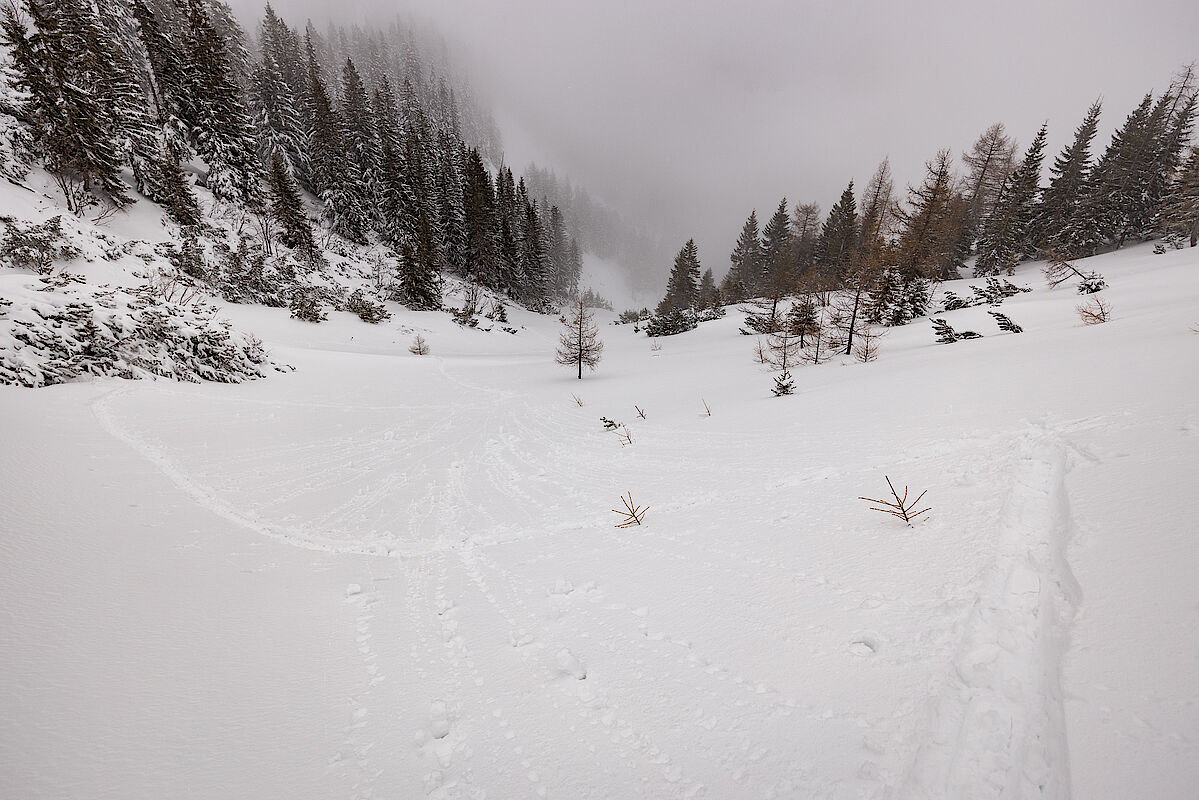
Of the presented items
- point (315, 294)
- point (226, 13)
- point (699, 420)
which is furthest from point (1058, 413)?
point (226, 13)

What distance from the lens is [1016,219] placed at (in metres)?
32.7

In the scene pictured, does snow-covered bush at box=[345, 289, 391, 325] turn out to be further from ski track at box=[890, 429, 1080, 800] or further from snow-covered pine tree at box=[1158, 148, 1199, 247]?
snow-covered pine tree at box=[1158, 148, 1199, 247]

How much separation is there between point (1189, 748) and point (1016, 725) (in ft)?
1.62

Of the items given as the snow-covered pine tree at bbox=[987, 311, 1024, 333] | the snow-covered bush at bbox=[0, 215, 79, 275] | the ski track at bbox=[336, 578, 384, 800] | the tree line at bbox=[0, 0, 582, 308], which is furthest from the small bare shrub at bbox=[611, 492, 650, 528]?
the tree line at bbox=[0, 0, 582, 308]

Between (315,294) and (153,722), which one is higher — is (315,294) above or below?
above

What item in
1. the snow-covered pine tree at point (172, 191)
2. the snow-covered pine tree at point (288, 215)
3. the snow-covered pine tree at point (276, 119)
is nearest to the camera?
the snow-covered pine tree at point (172, 191)

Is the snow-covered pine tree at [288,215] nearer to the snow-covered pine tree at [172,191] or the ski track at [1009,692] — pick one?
the snow-covered pine tree at [172,191]

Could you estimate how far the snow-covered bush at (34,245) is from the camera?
14961 millimetres

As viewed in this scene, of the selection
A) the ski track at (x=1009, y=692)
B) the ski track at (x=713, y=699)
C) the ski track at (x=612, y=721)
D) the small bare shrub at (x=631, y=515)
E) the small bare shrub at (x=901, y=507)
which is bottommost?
the ski track at (x=612, y=721)

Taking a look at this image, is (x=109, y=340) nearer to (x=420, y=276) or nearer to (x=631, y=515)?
(x=631, y=515)

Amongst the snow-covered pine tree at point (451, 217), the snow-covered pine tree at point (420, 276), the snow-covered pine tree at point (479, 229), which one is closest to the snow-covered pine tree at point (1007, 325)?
the snow-covered pine tree at point (420, 276)

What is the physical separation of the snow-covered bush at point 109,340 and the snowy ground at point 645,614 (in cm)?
157

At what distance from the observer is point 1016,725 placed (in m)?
1.82

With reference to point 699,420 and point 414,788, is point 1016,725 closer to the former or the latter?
point 414,788
